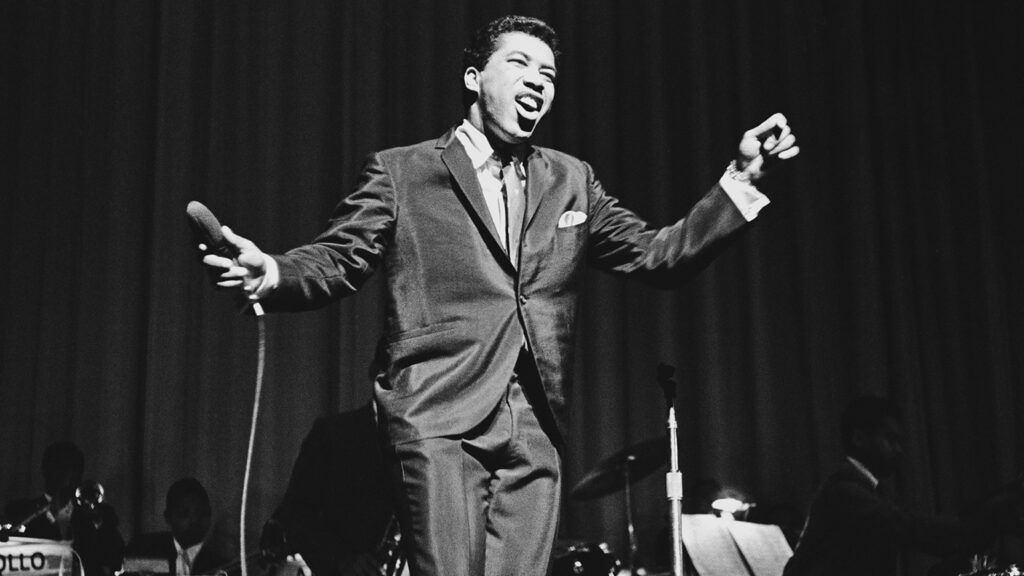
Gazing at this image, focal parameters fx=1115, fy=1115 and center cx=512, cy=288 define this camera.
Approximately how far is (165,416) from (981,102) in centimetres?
465

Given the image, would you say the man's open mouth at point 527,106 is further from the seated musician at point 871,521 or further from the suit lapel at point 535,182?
the seated musician at point 871,521

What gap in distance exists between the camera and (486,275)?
185 centimetres

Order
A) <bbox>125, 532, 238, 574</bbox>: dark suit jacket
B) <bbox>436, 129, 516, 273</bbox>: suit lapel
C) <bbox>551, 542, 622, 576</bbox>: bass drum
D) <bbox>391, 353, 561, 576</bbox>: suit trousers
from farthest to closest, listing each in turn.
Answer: <bbox>125, 532, 238, 574</bbox>: dark suit jacket
<bbox>551, 542, 622, 576</bbox>: bass drum
<bbox>436, 129, 516, 273</bbox>: suit lapel
<bbox>391, 353, 561, 576</bbox>: suit trousers

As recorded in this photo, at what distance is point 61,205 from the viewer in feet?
18.0

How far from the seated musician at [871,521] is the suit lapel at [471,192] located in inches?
82.5

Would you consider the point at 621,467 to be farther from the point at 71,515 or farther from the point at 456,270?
the point at 456,270

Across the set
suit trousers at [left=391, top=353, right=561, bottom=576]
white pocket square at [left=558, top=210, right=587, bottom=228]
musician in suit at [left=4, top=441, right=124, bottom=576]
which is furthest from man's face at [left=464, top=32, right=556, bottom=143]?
musician in suit at [left=4, top=441, right=124, bottom=576]

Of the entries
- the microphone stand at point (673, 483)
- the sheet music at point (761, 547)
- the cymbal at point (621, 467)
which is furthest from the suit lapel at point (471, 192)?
the cymbal at point (621, 467)

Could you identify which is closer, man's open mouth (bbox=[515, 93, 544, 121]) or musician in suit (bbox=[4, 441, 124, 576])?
man's open mouth (bbox=[515, 93, 544, 121])

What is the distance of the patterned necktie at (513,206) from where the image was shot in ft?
6.23

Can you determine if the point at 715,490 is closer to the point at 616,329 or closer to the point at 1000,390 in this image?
the point at 616,329

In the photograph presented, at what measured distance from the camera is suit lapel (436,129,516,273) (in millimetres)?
1869

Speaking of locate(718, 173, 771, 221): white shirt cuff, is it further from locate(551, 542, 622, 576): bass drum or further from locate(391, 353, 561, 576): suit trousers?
locate(551, 542, 622, 576): bass drum

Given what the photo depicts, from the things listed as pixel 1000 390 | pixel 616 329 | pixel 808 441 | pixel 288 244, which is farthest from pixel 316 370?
pixel 1000 390
